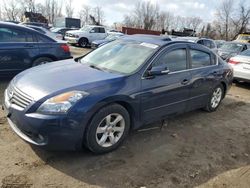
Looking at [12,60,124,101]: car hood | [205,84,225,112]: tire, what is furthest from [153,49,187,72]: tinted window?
[205,84,225,112]: tire

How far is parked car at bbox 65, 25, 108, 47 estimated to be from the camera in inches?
838

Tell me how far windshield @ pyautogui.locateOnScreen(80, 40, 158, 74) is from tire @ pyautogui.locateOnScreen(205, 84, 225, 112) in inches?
82.4

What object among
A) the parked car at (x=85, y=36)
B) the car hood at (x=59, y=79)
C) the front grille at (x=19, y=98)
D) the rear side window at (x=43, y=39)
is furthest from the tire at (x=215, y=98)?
the parked car at (x=85, y=36)

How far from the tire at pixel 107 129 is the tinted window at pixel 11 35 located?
4.29 m

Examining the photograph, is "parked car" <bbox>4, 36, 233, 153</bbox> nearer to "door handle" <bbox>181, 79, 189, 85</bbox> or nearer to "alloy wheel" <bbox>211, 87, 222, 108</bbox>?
"door handle" <bbox>181, 79, 189, 85</bbox>

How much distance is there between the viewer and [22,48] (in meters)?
6.95

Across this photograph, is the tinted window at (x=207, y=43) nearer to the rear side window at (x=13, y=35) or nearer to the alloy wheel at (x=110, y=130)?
the rear side window at (x=13, y=35)

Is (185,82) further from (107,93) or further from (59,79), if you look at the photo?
(59,79)

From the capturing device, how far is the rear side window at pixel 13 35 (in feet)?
22.3

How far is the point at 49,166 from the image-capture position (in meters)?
3.52

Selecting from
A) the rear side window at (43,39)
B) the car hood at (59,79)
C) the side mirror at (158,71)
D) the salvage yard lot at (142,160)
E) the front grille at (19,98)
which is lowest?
the salvage yard lot at (142,160)

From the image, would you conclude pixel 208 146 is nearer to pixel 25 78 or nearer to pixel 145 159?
pixel 145 159

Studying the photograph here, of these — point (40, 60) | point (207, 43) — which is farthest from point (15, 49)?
point (207, 43)

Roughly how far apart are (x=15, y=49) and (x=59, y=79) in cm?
354
